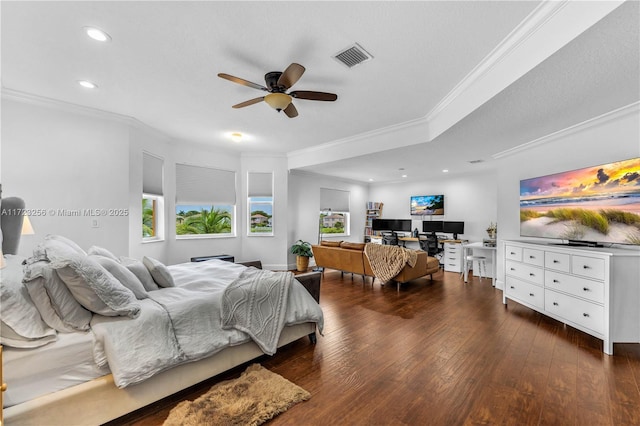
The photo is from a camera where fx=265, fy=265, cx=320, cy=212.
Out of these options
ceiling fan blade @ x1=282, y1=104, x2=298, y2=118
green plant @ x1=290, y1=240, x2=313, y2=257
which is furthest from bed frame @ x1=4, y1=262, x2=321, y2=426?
green plant @ x1=290, y1=240, x2=313, y2=257

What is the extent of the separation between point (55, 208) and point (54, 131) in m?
1.02

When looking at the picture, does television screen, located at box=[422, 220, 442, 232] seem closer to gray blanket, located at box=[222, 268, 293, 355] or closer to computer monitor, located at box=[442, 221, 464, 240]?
computer monitor, located at box=[442, 221, 464, 240]

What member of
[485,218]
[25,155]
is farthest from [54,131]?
[485,218]

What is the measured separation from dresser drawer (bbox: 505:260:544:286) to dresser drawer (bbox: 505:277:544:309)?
69 mm

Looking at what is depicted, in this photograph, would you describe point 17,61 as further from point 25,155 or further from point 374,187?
point 374,187

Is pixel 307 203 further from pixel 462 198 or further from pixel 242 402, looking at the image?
pixel 242 402

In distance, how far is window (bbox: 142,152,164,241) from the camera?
15.0 feet

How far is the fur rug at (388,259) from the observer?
15.5 feet

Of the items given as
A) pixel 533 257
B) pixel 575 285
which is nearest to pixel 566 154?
pixel 533 257

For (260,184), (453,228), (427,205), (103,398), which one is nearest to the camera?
(103,398)

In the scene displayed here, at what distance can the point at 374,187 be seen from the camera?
9.20m

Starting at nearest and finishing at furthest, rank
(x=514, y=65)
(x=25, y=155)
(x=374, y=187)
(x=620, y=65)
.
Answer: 1. (x=620, y=65)
2. (x=514, y=65)
3. (x=25, y=155)
4. (x=374, y=187)

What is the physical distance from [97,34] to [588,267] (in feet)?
17.1

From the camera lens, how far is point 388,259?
Answer: 4.88 m
